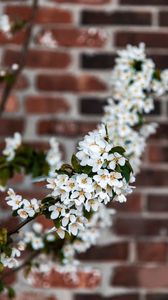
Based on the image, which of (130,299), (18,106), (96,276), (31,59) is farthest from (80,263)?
(31,59)

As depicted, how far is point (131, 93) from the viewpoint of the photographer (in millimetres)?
1507

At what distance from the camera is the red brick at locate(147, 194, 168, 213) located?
6.28ft

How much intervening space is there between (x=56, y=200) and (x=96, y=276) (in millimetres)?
915

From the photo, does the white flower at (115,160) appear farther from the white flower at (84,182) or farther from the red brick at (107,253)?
the red brick at (107,253)

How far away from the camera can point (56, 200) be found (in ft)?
3.42

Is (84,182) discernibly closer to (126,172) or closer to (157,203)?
(126,172)

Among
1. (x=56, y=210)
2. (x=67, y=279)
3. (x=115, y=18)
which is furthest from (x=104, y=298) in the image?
(x=56, y=210)

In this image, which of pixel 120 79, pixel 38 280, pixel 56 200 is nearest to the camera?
pixel 56 200

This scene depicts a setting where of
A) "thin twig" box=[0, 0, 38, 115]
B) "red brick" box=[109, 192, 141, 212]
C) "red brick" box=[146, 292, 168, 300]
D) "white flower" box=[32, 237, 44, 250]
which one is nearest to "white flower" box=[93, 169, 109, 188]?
"white flower" box=[32, 237, 44, 250]

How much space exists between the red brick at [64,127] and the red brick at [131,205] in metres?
0.24

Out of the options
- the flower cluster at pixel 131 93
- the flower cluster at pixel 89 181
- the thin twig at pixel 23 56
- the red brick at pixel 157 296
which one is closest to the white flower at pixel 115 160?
the flower cluster at pixel 89 181

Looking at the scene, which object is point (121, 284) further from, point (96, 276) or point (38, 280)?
point (38, 280)

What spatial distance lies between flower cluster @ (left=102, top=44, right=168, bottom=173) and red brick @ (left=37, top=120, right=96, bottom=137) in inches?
14.0

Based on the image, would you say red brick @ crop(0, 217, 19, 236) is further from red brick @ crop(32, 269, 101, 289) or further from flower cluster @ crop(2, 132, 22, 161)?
flower cluster @ crop(2, 132, 22, 161)
